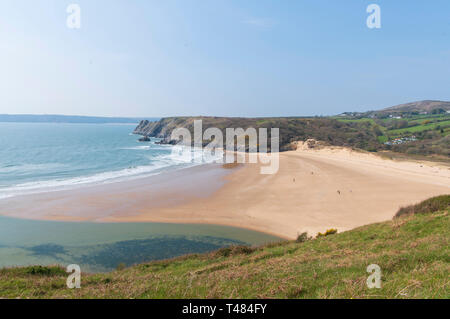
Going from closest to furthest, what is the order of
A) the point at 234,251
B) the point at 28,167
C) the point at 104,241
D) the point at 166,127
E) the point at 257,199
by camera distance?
the point at 234,251
the point at 104,241
the point at 257,199
the point at 28,167
the point at 166,127

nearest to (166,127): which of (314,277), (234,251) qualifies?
(234,251)

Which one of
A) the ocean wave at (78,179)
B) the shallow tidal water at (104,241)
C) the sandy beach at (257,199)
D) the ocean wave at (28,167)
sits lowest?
the shallow tidal water at (104,241)

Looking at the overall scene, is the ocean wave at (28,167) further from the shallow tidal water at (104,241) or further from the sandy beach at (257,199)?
the shallow tidal water at (104,241)

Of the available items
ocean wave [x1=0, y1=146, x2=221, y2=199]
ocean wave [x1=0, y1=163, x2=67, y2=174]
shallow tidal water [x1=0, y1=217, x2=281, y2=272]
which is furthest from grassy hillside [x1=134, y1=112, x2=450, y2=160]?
shallow tidal water [x1=0, y1=217, x2=281, y2=272]

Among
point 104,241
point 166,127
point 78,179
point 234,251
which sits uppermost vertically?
point 166,127

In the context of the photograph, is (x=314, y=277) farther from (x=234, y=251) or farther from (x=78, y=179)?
(x=78, y=179)

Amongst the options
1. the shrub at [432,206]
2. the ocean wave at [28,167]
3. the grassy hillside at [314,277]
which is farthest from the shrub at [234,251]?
the ocean wave at [28,167]
